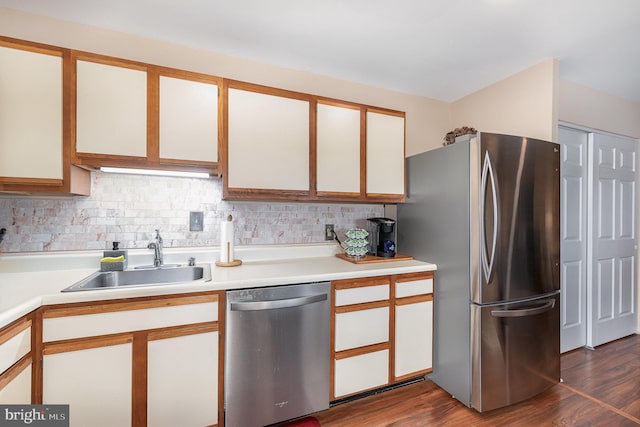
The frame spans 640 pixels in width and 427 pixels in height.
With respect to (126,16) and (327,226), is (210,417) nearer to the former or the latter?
(327,226)

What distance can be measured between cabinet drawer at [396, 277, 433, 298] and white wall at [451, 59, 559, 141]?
1.39 metres

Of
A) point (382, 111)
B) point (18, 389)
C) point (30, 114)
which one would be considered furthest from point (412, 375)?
point (30, 114)

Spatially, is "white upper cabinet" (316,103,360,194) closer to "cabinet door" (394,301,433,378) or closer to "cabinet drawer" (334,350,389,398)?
"cabinet door" (394,301,433,378)

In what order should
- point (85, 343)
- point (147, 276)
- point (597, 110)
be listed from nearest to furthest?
point (85, 343) < point (147, 276) < point (597, 110)

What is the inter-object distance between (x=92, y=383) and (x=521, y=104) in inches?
129

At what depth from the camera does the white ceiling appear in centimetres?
160

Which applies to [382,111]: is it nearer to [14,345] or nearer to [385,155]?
[385,155]

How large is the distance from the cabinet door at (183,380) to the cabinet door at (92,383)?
0.10 m

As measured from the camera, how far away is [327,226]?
241 cm

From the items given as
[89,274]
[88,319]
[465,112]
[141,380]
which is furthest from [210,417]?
[465,112]

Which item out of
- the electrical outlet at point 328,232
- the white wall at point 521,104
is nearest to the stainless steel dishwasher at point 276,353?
the electrical outlet at point 328,232

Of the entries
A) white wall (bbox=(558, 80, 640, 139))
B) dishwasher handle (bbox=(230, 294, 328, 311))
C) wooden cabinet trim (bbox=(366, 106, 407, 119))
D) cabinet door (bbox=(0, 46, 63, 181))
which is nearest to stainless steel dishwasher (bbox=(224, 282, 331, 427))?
dishwasher handle (bbox=(230, 294, 328, 311))

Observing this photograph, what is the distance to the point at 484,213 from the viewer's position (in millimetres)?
1711

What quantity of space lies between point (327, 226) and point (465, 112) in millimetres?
1822
